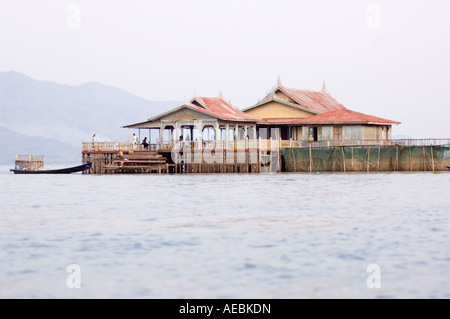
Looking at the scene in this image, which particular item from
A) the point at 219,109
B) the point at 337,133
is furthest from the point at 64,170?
the point at 337,133

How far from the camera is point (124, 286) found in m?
15.9

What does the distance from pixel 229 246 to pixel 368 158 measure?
42559 mm

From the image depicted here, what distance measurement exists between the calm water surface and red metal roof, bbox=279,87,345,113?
1337 inches

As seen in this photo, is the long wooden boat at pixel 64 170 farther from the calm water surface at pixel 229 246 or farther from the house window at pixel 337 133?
the calm water surface at pixel 229 246

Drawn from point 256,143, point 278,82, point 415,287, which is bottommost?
point 415,287

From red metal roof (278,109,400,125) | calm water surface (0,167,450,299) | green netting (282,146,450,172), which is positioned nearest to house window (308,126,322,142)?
red metal roof (278,109,400,125)

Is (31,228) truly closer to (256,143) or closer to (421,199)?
(421,199)

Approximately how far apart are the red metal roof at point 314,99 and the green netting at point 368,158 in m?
8.16

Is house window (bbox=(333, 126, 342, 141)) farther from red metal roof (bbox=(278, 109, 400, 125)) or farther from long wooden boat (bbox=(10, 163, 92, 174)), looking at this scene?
long wooden boat (bbox=(10, 163, 92, 174))

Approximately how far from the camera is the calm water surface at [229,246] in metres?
15.8

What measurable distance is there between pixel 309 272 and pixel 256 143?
44.4m

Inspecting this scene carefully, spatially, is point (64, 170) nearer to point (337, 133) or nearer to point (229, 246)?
point (337, 133)

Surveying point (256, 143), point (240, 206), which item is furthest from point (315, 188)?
point (256, 143)

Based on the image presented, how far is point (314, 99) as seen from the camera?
76.1 meters
